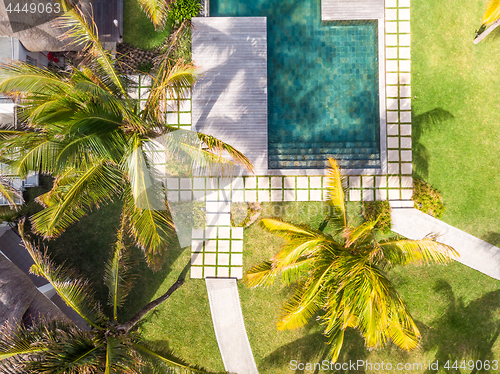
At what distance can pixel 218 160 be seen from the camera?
19.5 ft

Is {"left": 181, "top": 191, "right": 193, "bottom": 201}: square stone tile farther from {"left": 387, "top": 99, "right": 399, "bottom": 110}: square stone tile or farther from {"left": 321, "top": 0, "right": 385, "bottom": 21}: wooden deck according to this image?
{"left": 321, "top": 0, "right": 385, "bottom": 21}: wooden deck

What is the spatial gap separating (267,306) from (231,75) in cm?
645

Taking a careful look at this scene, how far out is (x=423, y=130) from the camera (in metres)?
8.68

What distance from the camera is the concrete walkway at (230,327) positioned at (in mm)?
8609

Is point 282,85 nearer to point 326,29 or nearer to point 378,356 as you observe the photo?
point 326,29

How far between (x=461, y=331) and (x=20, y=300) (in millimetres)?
11201

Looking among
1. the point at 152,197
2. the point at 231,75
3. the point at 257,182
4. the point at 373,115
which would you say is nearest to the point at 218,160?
the point at 152,197

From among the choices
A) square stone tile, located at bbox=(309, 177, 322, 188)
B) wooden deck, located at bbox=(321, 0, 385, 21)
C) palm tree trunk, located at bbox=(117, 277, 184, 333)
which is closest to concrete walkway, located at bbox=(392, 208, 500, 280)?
square stone tile, located at bbox=(309, 177, 322, 188)

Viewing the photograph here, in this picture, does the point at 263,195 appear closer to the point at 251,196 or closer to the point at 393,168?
the point at 251,196

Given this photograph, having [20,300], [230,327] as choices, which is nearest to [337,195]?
[230,327]

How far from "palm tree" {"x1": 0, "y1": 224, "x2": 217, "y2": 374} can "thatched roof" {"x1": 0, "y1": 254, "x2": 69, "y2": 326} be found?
13.8 inches

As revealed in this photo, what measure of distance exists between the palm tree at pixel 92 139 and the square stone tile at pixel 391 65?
5526mm

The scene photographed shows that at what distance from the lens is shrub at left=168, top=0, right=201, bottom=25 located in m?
8.43

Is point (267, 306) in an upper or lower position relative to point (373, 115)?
lower
